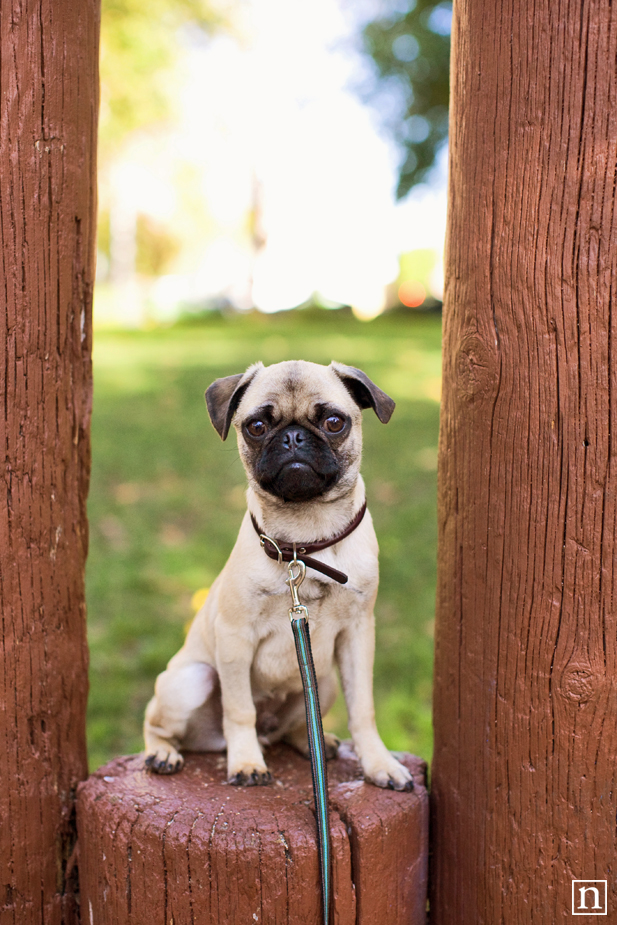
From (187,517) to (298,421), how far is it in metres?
4.77

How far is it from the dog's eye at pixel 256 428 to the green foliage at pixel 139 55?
9.13 meters

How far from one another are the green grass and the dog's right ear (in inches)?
15.5

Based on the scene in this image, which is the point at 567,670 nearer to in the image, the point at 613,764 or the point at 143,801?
the point at 613,764

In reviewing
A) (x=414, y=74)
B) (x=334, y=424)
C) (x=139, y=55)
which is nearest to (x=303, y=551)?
(x=334, y=424)

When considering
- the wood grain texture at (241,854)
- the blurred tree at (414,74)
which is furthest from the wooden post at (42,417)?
the blurred tree at (414,74)

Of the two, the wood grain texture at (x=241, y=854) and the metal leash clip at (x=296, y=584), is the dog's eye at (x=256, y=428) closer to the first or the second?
the metal leash clip at (x=296, y=584)

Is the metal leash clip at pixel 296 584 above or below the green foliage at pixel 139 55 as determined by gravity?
below

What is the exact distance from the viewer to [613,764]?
6.95 feet

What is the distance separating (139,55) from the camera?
404 inches

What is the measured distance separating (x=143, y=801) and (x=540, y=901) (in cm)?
126

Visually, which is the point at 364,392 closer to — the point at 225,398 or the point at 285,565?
the point at 225,398

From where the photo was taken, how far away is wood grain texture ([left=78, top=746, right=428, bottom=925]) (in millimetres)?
2195

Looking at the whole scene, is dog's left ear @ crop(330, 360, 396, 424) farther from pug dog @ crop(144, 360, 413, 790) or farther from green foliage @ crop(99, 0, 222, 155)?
green foliage @ crop(99, 0, 222, 155)

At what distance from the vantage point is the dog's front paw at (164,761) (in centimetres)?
265
